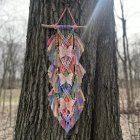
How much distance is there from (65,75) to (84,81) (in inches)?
6.1

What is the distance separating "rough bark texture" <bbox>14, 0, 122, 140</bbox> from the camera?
2.18 m

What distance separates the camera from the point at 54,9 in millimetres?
2205

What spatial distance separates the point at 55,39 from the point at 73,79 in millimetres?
311

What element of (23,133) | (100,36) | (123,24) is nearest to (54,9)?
(100,36)

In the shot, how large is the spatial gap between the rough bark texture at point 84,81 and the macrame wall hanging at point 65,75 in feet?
0.14

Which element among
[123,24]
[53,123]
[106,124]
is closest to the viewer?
[53,123]

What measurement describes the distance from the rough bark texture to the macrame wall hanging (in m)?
0.04

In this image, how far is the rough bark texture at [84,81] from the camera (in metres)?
2.18

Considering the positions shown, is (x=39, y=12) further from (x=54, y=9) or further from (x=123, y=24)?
(x=123, y=24)

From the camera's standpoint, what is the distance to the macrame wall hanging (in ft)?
7.11

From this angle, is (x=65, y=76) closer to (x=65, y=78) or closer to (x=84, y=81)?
(x=65, y=78)

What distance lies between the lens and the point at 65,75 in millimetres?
2184

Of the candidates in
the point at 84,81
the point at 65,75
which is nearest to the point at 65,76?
the point at 65,75

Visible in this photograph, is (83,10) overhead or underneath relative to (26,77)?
overhead
